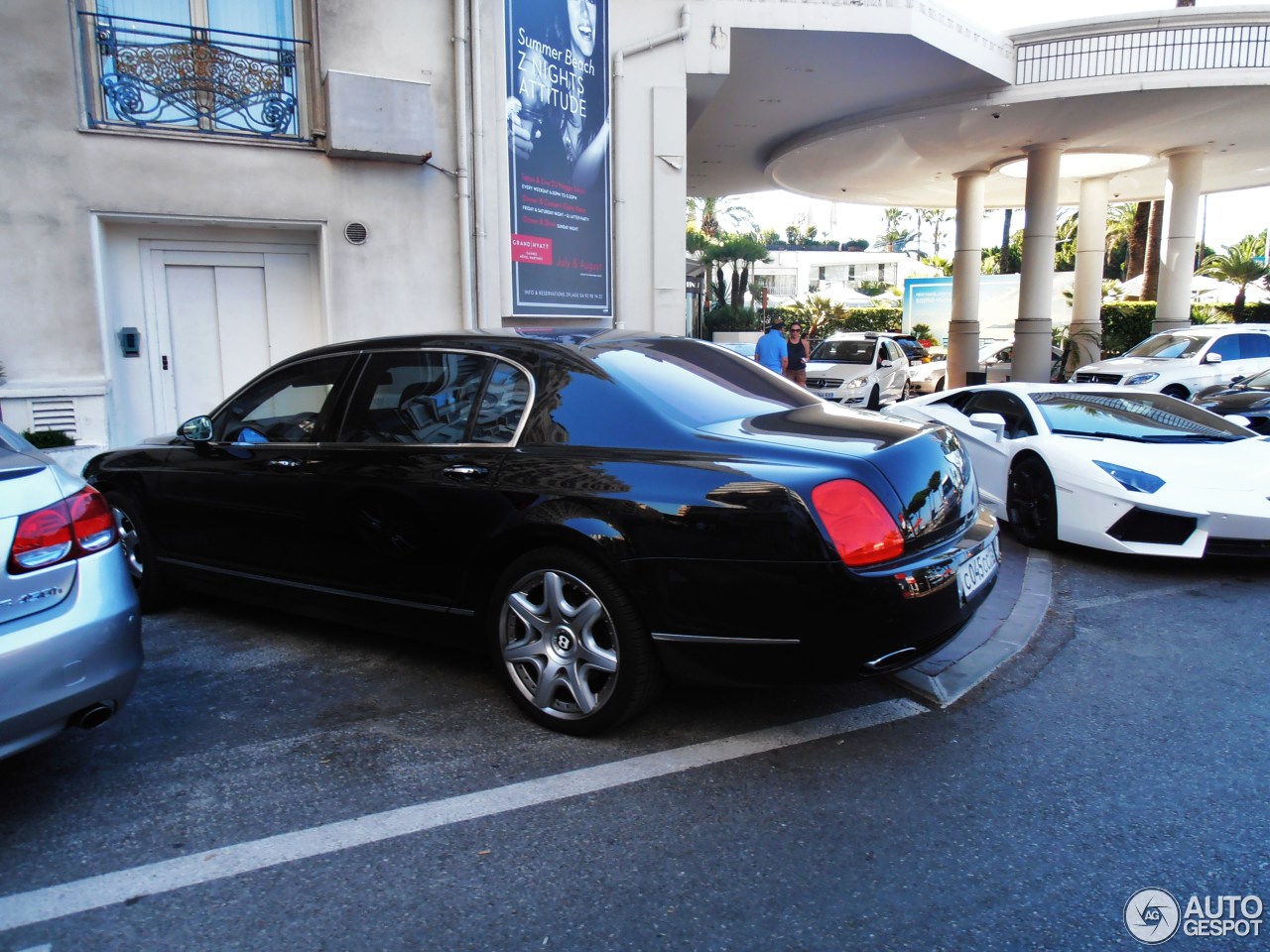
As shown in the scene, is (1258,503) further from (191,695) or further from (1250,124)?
(1250,124)

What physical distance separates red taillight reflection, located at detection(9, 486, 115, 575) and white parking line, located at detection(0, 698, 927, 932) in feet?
3.12

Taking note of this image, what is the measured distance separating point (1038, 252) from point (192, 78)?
16480 millimetres

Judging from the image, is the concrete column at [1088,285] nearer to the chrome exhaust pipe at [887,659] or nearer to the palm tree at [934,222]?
the chrome exhaust pipe at [887,659]

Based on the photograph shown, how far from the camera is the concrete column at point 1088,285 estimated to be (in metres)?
21.6

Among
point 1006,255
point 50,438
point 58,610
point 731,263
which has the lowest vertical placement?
point 50,438

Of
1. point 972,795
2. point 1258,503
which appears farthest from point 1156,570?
point 972,795

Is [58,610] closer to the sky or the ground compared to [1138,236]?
closer to the ground

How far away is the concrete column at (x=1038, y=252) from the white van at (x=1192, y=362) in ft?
13.1

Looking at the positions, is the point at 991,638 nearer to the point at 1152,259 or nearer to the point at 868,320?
the point at 1152,259

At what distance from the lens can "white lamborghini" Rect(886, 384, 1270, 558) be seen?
5.61 metres

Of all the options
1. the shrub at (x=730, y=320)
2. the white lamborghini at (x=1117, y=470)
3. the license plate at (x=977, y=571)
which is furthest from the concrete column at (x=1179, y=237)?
the license plate at (x=977, y=571)

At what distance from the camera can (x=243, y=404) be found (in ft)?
15.2

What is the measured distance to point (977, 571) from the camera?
3549mm

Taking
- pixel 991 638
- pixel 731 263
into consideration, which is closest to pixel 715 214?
pixel 731 263
